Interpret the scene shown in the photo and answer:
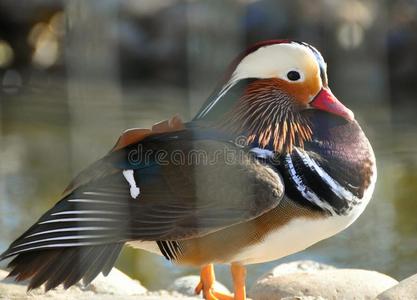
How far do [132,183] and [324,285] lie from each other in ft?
2.39

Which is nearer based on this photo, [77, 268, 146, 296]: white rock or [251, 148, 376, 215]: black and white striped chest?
[251, 148, 376, 215]: black and white striped chest

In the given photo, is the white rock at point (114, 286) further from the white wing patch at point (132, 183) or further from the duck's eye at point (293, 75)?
the duck's eye at point (293, 75)

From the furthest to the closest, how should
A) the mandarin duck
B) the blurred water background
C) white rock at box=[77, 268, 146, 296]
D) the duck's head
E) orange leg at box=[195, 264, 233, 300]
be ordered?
the blurred water background
white rock at box=[77, 268, 146, 296]
orange leg at box=[195, 264, 233, 300]
the duck's head
the mandarin duck

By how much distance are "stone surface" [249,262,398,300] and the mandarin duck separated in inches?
14.4

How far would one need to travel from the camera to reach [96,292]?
9.95 feet

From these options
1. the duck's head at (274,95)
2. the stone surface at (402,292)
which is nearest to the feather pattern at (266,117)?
the duck's head at (274,95)

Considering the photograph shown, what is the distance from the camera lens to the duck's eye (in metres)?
2.59

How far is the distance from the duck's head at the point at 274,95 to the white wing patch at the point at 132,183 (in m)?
0.29

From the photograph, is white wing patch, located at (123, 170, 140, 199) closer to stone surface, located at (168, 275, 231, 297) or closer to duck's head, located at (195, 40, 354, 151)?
duck's head, located at (195, 40, 354, 151)

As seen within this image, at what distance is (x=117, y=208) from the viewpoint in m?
2.39

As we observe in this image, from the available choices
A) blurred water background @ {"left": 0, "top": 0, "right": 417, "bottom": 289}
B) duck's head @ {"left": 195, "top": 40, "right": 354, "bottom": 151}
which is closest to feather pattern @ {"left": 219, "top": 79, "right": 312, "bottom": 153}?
duck's head @ {"left": 195, "top": 40, "right": 354, "bottom": 151}

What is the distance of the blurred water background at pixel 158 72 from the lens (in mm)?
4930

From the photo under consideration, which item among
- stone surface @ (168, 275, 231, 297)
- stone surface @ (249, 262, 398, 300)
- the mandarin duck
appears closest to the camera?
the mandarin duck

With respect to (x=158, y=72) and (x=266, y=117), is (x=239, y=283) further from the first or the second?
(x=158, y=72)
